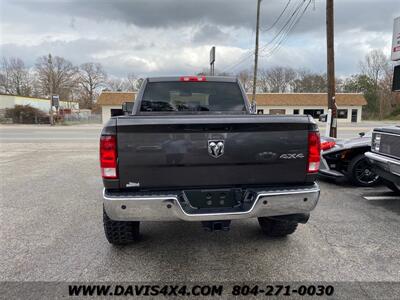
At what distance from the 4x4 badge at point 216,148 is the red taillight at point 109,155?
851 millimetres

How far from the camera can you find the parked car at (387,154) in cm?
457

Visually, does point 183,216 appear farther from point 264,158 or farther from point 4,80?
point 4,80

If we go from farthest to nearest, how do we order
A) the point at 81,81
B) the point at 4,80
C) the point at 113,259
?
the point at 81,81
the point at 4,80
the point at 113,259

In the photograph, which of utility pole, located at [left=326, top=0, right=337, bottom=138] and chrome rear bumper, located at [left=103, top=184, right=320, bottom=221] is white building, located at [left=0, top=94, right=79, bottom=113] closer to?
utility pole, located at [left=326, top=0, right=337, bottom=138]

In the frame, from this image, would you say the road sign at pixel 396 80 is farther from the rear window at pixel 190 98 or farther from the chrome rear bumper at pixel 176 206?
the chrome rear bumper at pixel 176 206

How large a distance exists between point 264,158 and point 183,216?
93 centimetres

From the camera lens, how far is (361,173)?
20.7 feet

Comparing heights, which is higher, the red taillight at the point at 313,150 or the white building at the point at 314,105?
the white building at the point at 314,105

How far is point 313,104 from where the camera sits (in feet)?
158

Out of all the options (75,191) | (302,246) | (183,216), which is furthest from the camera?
(75,191)

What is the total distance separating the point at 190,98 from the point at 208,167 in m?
2.02

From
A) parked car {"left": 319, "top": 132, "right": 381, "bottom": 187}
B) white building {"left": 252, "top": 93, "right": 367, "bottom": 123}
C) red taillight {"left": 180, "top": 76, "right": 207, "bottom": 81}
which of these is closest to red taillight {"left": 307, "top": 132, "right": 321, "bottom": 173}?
red taillight {"left": 180, "top": 76, "right": 207, "bottom": 81}

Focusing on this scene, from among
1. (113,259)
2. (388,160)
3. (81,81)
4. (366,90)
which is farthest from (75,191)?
(81,81)

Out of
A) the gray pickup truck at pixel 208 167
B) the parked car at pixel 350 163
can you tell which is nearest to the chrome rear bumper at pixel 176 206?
the gray pickup truck at pixel 208 167
